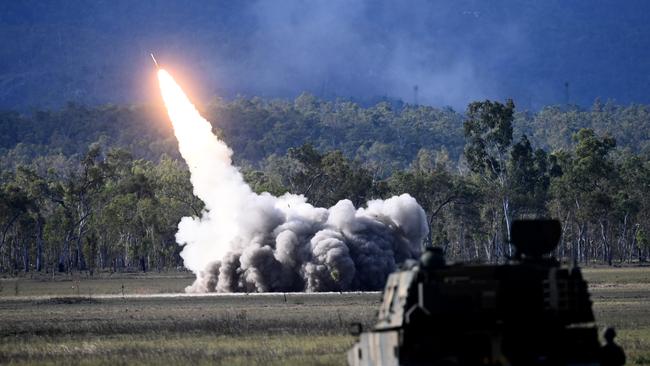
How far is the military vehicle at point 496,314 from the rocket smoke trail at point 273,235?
45.6m

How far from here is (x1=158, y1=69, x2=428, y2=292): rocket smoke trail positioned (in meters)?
66.2

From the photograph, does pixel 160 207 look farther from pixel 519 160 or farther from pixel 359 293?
pixel 359 293

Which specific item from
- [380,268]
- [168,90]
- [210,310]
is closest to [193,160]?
[168,90]

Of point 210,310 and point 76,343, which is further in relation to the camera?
point 210,310

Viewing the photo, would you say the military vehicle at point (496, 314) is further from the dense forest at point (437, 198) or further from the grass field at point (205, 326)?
the dense forest at point (437, 198)

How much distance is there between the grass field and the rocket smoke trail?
3168mm

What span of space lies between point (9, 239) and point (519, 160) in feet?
177

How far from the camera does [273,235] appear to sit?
226 feet

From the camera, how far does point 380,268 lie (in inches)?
2630

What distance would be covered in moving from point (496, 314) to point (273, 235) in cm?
5058

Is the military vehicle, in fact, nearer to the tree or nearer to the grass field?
the grass field

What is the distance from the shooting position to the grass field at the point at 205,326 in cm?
3064

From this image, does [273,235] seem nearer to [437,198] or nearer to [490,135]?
[490,135]

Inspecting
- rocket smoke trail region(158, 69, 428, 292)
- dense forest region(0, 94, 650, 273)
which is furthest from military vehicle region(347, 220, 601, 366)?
dense forest region(0, 94, 650, 273)
